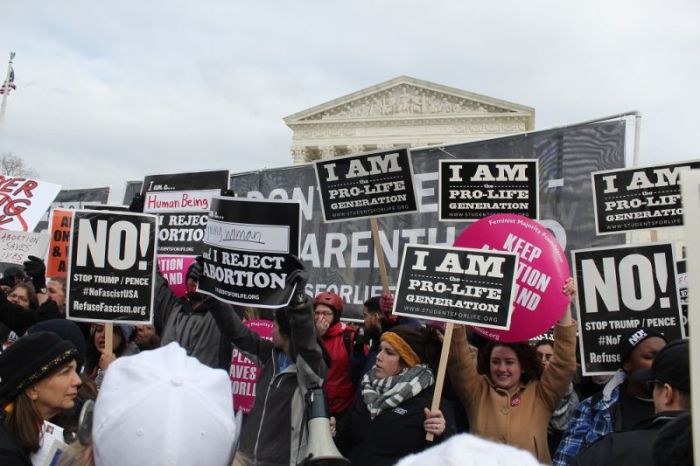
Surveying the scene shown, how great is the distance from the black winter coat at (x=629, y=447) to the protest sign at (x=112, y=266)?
8.99 feet

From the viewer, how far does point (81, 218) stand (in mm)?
3934

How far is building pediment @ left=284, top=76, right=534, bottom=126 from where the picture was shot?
51625mm

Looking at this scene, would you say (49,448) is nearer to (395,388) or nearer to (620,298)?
(395,388)

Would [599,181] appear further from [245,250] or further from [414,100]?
[414,100]

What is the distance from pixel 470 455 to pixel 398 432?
2331 mm

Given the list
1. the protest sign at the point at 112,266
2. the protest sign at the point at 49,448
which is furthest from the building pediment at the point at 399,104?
the protest sign at the point at 49,448

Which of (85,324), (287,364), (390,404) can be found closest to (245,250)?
(287,364)

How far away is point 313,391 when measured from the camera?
9.45ft

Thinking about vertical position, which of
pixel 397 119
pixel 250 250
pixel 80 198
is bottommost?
pixel 250 250

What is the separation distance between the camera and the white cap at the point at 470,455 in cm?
88

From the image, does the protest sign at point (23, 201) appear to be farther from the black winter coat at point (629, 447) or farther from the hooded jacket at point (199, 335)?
the black winter coat at point (629, 447)

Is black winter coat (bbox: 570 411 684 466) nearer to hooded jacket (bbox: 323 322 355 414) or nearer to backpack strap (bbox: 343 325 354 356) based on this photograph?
hooded jacket (bbox: 323 322 355 414)

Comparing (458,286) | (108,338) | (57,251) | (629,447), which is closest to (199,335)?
(108,338)

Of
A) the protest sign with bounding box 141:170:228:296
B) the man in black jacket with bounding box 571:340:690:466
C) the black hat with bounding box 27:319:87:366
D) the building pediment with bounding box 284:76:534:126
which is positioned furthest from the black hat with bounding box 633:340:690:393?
the building pediment with bounding box 284:76:534:126
